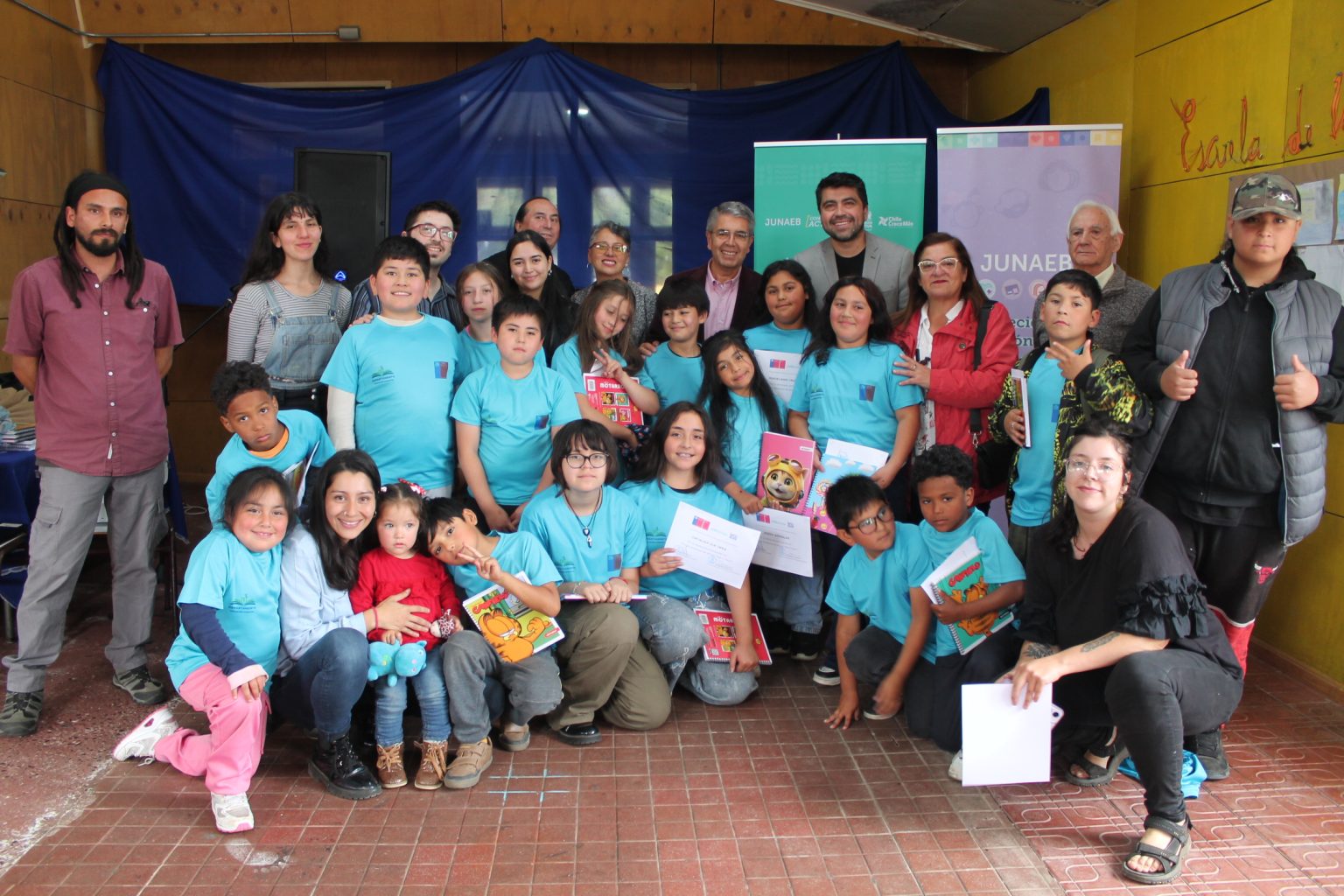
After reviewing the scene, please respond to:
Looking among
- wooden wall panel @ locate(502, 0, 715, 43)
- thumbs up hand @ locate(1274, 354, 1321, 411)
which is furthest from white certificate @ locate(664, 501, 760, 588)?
wooden wall panel @ locate(502, 0, 715, 43)

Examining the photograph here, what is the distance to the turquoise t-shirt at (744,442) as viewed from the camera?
3.83 metres

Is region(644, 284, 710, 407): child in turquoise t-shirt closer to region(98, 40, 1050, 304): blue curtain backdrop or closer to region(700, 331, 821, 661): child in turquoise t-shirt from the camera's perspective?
region(700, 331, 821, 661): child in turquoise t-shirt

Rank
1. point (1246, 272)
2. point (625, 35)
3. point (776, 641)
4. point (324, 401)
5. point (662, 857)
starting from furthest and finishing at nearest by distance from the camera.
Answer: point (625, 35), point (776, 641), point (324, 401), point (1246, 272), point (662, 857)

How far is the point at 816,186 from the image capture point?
5789mm

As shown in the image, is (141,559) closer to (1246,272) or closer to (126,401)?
(126,401)

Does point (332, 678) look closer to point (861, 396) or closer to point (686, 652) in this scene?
point (686, 652)

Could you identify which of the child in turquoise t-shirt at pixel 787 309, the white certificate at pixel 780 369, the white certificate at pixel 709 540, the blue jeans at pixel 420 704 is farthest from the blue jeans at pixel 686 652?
the child in turquoise t-shirt at pixel 787 309

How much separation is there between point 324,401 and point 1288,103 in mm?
3842

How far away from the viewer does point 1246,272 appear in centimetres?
307

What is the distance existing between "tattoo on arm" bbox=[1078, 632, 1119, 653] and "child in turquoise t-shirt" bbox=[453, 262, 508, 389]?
222 cm

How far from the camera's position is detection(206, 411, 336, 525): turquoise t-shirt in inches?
122

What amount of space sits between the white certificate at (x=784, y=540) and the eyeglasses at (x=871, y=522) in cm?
32

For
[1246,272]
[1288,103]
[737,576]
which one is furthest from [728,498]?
[1288,103]

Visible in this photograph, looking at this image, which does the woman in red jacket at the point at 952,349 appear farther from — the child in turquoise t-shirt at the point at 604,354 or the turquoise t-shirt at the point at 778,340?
the child in turquoise t-shirt at the point at 604,354
